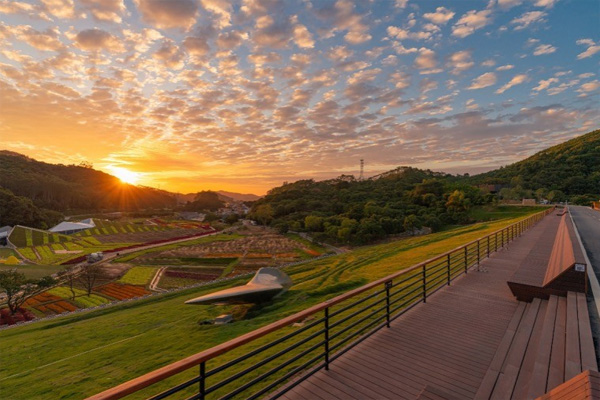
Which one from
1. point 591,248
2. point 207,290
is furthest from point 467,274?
point 207,290

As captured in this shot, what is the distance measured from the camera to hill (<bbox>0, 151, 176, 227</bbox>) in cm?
9862

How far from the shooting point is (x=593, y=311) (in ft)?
16.0

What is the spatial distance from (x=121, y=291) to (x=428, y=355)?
30.5 metres

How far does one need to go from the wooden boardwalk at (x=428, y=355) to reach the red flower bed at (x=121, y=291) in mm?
27071

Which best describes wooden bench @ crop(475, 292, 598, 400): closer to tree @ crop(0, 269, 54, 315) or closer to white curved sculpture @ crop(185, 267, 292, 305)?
white curved sculpture @ crop(185, 267, 292, 305)

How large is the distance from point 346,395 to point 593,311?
4.76m

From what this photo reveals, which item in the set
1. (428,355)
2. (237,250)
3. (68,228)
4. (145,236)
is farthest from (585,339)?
(68,228)

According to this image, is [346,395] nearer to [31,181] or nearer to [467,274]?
[467,274]

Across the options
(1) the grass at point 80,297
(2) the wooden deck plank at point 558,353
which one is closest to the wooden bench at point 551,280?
(2) the wooden deck plank at point 558,353

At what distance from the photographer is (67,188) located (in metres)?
110

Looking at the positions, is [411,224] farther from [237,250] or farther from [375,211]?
[237,250]

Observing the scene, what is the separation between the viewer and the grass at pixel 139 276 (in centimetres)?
3001

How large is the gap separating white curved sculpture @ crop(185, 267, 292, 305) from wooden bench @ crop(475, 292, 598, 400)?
11662 mm

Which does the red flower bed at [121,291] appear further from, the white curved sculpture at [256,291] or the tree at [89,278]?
the white curved sculpture at [256,291]
